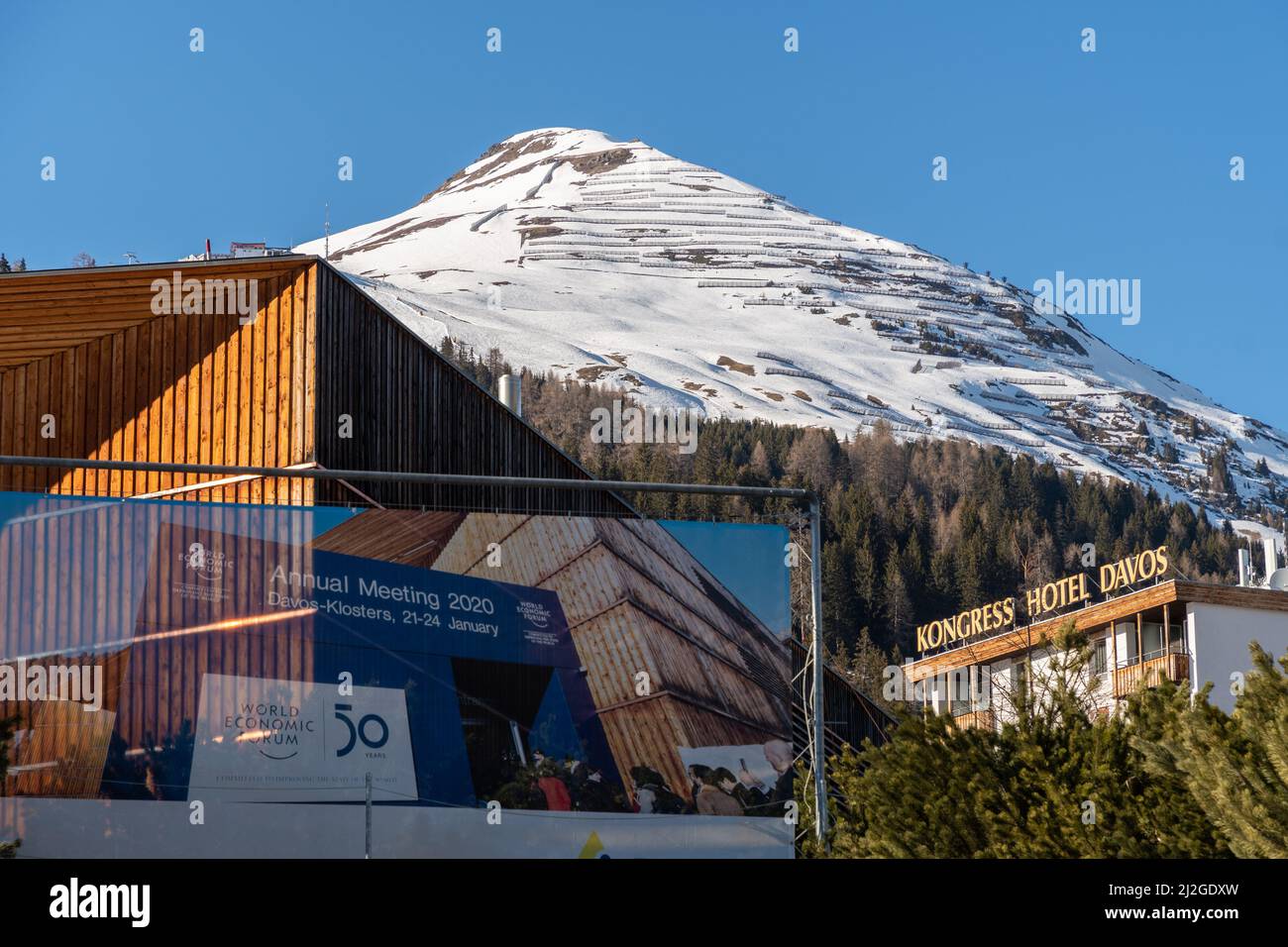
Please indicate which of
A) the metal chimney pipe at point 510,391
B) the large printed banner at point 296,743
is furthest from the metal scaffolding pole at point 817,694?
the metal chimney pipe at point 510,391

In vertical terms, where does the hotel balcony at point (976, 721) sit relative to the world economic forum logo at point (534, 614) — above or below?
below

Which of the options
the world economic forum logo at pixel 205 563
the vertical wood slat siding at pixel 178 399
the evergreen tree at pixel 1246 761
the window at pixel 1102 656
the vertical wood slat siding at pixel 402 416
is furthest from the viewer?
the window at pixel 1102 656

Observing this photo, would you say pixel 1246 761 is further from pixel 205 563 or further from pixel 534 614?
pixel 205 563

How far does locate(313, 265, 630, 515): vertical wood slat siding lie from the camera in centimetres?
1966

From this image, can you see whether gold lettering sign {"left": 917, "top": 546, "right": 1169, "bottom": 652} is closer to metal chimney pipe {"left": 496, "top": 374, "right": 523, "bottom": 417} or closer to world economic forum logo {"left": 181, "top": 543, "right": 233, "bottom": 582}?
metal chimney pipe {"left": 496, "top": 374, "right": 523, "bottom": 417}

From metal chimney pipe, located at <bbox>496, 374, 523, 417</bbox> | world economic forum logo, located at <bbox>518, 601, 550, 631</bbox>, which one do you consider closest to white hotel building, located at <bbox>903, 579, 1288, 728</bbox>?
metal chimney pipe, located at <bbox>496, 374, 523, 417</bbox>

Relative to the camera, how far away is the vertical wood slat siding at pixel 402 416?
19656mm

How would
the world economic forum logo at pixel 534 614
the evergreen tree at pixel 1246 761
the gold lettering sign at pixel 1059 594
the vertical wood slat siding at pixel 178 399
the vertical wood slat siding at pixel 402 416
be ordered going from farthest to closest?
the gold lettering sign at pixel 1059 594, the vertical wood slat siding at pixel 402 416, the vertical wood slat siding at pixel 178 399, the world economic forum logo at pixel 534 614, the evergreen tree at pixel 1246 761

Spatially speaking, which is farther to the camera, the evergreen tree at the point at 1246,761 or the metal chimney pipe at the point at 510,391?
the metal chimney pipe at the point at 510,391

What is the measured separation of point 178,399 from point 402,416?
9.79 feet

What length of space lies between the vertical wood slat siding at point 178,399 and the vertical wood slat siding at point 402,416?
41cm

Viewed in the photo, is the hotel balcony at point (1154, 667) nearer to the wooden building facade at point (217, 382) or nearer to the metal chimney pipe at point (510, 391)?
the metal chimney pipe at point (510, 391)
